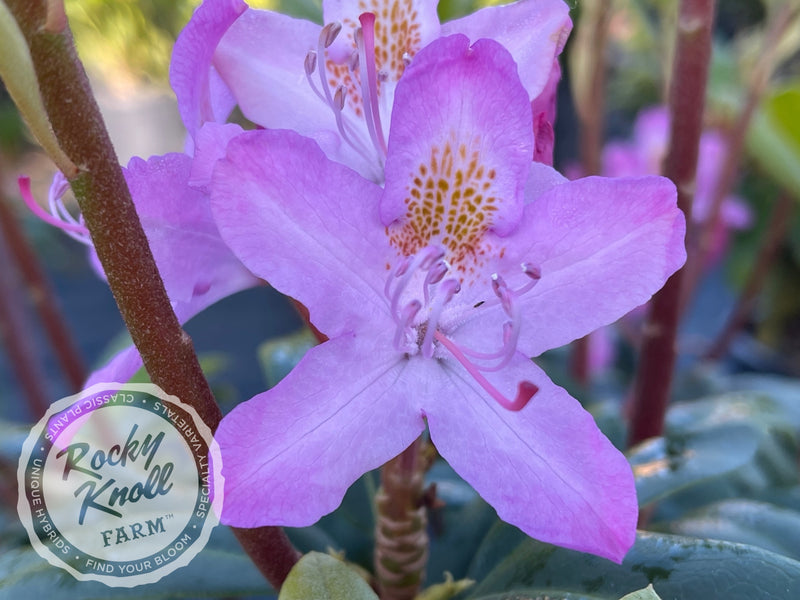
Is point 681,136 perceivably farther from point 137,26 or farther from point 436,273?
point 137,26

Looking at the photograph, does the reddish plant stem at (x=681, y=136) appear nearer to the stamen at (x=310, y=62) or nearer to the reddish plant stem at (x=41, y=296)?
the stamen at (x=310, y=62)

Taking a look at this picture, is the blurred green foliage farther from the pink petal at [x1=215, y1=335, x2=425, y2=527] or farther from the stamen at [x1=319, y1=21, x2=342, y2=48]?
the pink petal at [x1=215, y1=335, x2=425, y2=527]

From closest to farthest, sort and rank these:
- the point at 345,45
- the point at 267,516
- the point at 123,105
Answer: the point at 267,516 → the point at 345,45 → the point at 123,105

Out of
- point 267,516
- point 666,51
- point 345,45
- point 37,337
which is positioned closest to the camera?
point 267,516

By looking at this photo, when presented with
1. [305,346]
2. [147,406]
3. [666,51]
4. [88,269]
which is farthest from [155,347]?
[88,269]

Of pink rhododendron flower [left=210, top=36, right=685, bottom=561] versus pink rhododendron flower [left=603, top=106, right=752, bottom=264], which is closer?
pink rhododendron flower [left=210, top=36, right=685, bottom=561]

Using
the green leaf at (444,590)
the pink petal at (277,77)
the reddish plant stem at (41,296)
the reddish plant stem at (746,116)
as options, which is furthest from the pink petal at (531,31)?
the reddish plant stem at (41,296)

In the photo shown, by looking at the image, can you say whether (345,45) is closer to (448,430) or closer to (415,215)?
(415,215)

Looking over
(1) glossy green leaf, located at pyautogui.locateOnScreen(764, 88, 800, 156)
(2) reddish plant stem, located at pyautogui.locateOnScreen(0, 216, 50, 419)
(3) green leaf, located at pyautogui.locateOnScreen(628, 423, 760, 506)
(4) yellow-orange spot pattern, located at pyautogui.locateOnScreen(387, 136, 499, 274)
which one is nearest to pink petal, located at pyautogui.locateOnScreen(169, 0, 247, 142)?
(4) yellow-orange spot pattern, located at pyautogui.locateOnScreen(387, 136, 499, 274)
